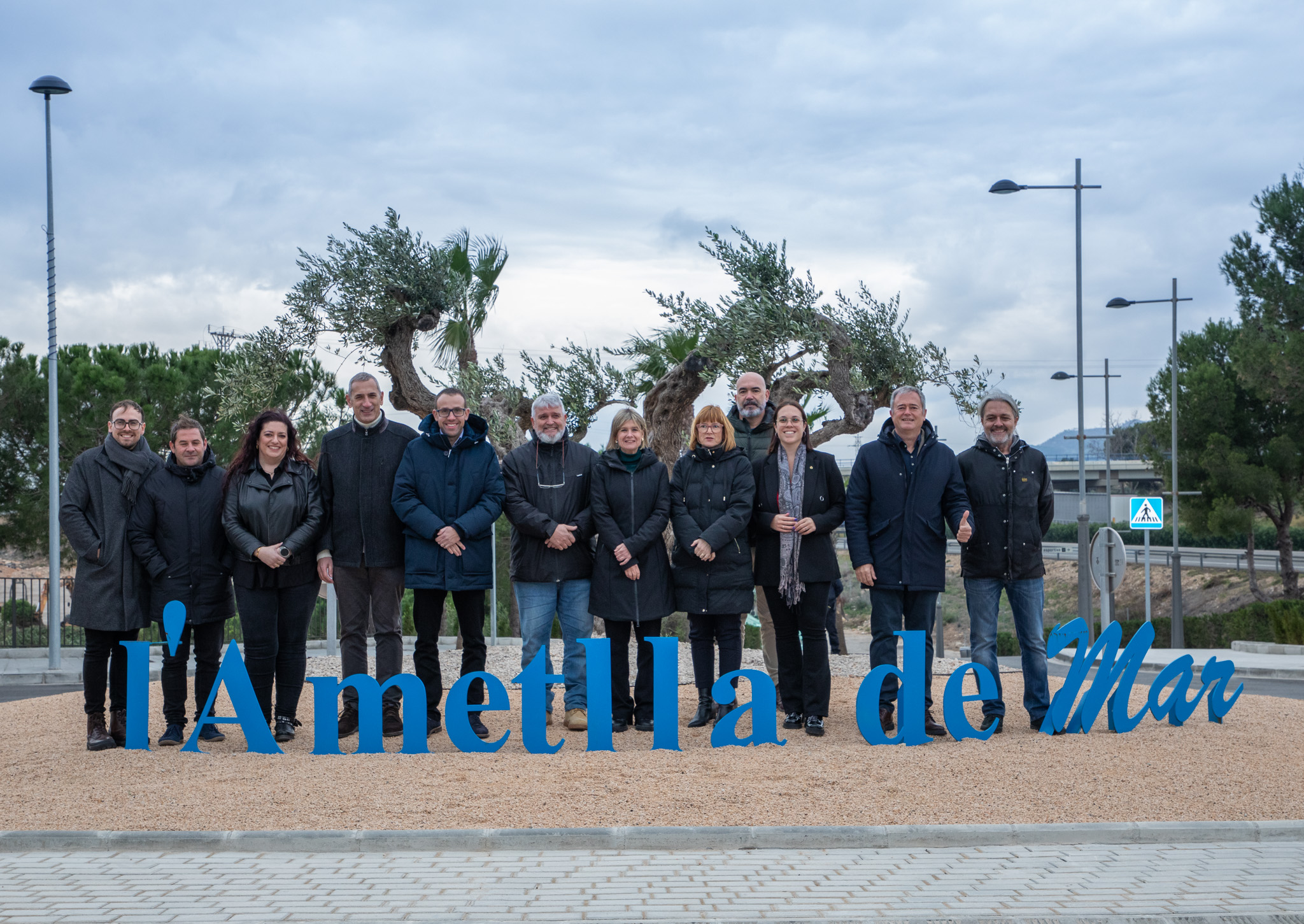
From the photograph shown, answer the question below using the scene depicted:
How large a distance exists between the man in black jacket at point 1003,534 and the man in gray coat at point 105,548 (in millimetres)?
4963

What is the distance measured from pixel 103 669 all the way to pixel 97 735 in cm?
39

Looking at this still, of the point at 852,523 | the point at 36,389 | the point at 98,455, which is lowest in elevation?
the point at 852,523

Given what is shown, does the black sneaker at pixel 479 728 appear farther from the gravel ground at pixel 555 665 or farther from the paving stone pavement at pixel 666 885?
the gravel ground at pixel 555 665

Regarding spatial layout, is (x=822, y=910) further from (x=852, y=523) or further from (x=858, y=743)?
(x=852, y=523)

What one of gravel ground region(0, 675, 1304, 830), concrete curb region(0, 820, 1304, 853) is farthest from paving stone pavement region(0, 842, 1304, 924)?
gravel ground region(0, 675, 1304, 830)

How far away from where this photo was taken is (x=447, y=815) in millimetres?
4883

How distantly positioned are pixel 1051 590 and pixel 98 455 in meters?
43.3

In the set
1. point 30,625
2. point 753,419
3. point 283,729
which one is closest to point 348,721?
point 283,729

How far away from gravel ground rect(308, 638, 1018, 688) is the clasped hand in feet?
9.90

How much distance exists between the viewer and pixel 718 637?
272 inches

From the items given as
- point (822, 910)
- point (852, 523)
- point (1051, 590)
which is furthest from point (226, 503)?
point (1051, 590)

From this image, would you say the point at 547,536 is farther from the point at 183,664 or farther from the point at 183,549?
the point at 183,664

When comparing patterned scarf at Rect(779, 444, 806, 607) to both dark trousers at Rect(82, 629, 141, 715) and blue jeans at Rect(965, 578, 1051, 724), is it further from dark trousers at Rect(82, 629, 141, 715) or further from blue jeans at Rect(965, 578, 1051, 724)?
dark trousers at Rect(82, 629, 141, 715)

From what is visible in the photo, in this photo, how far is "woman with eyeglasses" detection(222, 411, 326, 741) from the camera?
643cm
